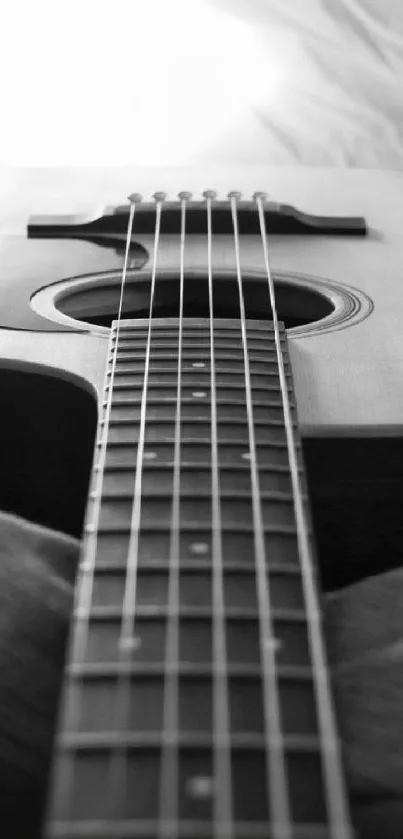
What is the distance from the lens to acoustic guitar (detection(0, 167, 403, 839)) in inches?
12.8

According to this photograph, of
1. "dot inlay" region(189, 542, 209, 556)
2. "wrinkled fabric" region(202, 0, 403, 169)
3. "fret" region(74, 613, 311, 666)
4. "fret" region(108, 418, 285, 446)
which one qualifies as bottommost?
"fret" region(74, 613, 311, 666)

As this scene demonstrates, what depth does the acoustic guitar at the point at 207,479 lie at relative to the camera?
1.07 feet

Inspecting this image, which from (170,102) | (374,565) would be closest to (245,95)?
(170,102)

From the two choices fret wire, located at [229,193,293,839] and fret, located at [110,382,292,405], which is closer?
fret wire, located at [229,193,293,839]

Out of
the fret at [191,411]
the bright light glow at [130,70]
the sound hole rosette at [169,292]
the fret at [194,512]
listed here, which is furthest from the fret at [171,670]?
the bright light glow at [130,70]

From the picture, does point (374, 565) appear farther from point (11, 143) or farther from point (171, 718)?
point (11, 143)

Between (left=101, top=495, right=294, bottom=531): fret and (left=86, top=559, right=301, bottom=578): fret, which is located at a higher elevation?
(left=101, top=495, right=294, bottom=531): fret

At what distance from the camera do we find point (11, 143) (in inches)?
71.3

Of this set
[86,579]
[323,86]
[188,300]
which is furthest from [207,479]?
[323,86]

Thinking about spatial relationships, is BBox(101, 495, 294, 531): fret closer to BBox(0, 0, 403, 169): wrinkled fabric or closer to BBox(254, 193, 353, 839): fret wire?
BBox(254, 193, 353, 839): fret wire

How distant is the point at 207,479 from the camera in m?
0.52

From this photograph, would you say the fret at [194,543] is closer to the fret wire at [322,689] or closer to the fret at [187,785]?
Result: the fret wire at [322,689]

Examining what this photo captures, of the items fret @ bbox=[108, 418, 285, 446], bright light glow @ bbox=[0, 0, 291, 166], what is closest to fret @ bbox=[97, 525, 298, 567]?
fret @ bbox=[108, 418, 285, 446]

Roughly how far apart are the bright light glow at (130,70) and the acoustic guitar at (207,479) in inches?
30.2
